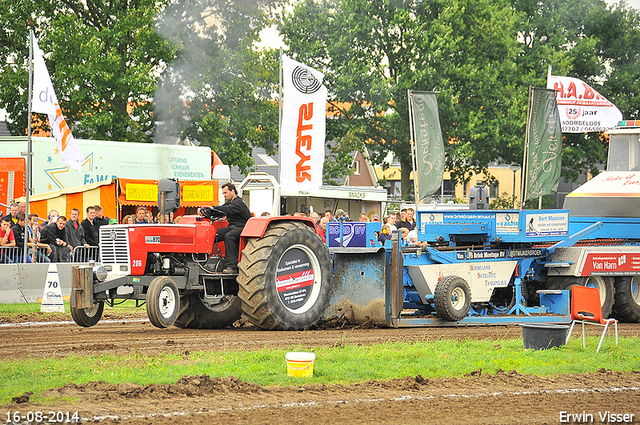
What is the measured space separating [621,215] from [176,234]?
8.15 m

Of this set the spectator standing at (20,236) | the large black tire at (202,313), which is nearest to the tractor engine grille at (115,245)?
the large black tire at (202,313)

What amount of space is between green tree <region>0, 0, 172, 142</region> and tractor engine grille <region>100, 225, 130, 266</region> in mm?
19383

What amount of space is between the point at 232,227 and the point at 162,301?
1.33 m

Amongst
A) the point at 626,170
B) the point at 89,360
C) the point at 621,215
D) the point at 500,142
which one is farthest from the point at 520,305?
the point at 500,142

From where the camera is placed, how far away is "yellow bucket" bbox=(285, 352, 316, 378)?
6.80 m

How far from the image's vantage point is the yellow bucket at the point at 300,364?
6801 millimetres

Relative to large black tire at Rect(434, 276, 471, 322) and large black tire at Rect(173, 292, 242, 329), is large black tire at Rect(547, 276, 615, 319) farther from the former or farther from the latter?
large black tire at Rect(173, 292, 242, 329)

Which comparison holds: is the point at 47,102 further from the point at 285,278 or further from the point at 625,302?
the point at 625,302

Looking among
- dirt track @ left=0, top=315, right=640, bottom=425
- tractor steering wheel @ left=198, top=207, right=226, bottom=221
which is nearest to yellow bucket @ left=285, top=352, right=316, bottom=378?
dirt track @ left=0, top=315, right=640, bottom=425

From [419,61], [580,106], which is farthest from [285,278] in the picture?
[419,61]

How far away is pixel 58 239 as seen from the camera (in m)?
15.3

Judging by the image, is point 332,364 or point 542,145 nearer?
point 332,364

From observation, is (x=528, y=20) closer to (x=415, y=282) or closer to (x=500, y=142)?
(x=500, y=142)

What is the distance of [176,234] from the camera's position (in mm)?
10062
